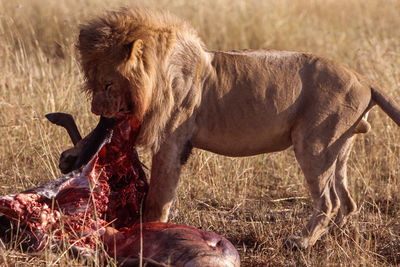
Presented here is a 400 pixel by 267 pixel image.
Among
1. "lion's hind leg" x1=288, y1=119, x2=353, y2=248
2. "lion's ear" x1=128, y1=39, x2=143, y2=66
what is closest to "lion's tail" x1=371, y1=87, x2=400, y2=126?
"lion's hind leg" x1=288, y1=119, x2=353, y2=248

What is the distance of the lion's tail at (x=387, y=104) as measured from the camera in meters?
3.70

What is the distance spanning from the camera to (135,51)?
10.8ft

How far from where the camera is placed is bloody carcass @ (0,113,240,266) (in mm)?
2982

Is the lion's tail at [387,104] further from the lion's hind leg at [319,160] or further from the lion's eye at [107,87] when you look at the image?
the lion's eye at [107,87]

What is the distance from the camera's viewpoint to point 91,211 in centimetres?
338

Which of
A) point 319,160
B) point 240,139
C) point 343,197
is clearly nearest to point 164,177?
point 240,139

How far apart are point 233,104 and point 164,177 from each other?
0.62 meters

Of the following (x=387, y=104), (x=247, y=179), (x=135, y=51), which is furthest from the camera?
(x=247, y=179)

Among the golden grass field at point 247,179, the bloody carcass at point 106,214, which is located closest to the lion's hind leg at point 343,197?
the golden grass field at point 247,179

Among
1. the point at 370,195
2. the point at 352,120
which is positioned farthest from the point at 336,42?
the point at 352,120

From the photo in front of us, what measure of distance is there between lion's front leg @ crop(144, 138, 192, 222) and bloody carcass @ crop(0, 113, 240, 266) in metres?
0.13

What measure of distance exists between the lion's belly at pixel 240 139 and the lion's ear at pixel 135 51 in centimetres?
64

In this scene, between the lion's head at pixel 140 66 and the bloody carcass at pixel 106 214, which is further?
the lion's head at pixel 140 66

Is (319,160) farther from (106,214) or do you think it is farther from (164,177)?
(106,214)
